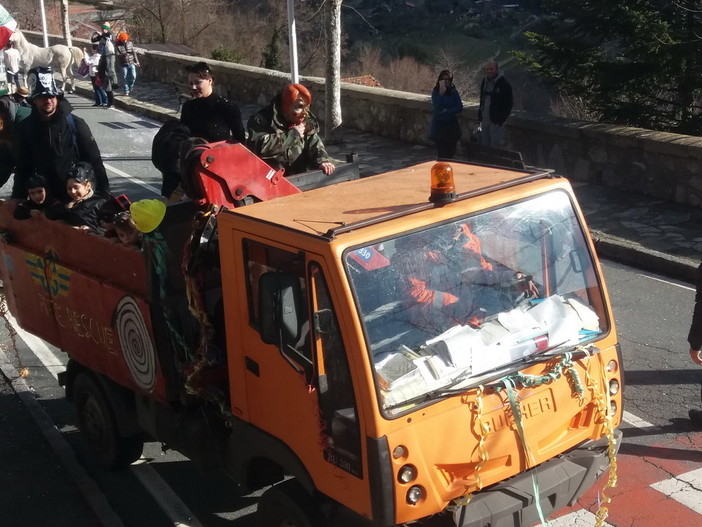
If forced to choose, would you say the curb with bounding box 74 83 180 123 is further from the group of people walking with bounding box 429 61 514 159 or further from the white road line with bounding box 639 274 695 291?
the white road line with bounding box 639 274 695 291

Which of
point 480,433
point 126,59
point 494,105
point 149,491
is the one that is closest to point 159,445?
point 149,491

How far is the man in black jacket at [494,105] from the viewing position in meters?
13.3

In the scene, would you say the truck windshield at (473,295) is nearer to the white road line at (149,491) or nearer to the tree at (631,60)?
the white road line at (149,491)

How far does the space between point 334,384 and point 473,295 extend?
31.5 inches

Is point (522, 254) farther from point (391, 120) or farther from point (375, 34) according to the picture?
point (375, 34)

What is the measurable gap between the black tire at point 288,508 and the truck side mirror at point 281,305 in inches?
A: 29.7

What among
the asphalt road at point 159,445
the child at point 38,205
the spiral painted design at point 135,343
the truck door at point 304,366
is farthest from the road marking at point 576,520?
the child at point 38,205

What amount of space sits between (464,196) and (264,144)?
2867 mm

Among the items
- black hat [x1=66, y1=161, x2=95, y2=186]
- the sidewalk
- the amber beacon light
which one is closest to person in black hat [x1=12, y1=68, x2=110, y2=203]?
black hat [x1=66, y1=161, x2=95, y2=186]

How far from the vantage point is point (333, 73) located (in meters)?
15.9

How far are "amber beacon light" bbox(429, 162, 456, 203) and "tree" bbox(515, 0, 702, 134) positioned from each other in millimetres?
10430

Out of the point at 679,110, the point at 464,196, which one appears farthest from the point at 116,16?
the point at 464,196

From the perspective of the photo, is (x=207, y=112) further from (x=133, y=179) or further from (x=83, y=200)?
(x=133, y=179)

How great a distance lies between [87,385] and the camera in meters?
6.02
